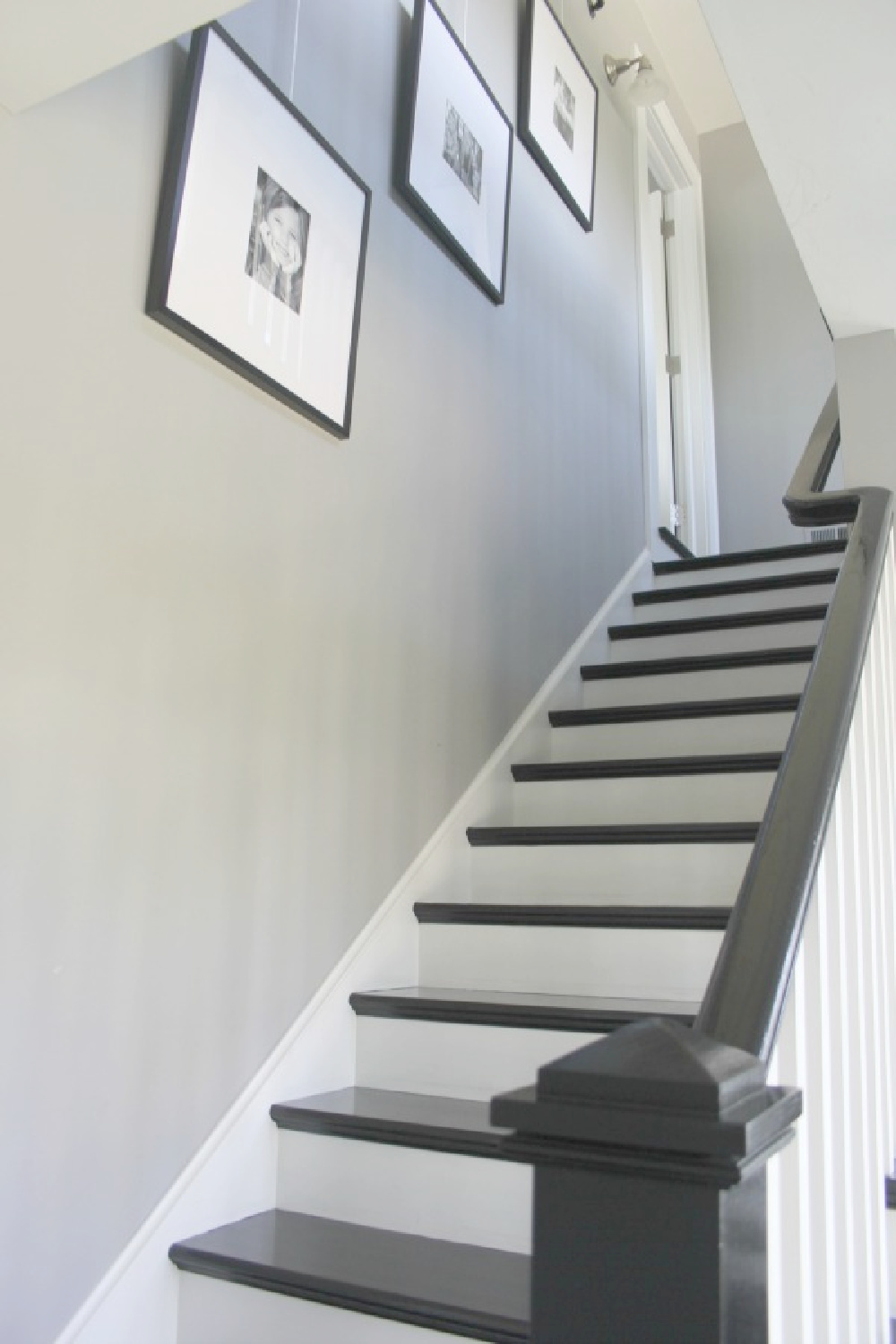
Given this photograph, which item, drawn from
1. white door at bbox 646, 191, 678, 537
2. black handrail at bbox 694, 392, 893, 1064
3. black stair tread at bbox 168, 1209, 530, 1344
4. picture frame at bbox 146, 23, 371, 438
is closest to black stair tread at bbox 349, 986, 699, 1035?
black stair tread at bbox 168, 1209, 530, 1344

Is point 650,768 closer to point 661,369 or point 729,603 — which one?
point 729,603

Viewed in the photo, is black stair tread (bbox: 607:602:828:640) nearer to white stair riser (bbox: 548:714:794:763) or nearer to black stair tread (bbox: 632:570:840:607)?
black stair tread (bbox: 632:570:840:607)

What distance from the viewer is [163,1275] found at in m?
1.59

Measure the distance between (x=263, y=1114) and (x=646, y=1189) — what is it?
138 centimetres

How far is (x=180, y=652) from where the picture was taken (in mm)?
1764

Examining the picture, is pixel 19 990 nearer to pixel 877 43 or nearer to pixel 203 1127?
pixel 203 1127

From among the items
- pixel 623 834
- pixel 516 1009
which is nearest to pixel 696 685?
pixel 623 834

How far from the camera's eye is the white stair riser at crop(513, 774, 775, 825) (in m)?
2.50

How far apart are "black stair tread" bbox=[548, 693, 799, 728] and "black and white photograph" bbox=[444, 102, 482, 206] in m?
1.51

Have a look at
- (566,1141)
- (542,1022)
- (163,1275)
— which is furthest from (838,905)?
(163,1275)

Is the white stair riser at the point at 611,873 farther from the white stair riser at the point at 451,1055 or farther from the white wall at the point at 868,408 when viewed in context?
the white wall at the point at 868,408

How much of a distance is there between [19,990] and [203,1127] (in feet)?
1.55

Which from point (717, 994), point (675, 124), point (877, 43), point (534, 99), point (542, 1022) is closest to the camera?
point (717, 994)

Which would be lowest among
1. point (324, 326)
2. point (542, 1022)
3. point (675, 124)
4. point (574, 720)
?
point (542, 1022)
